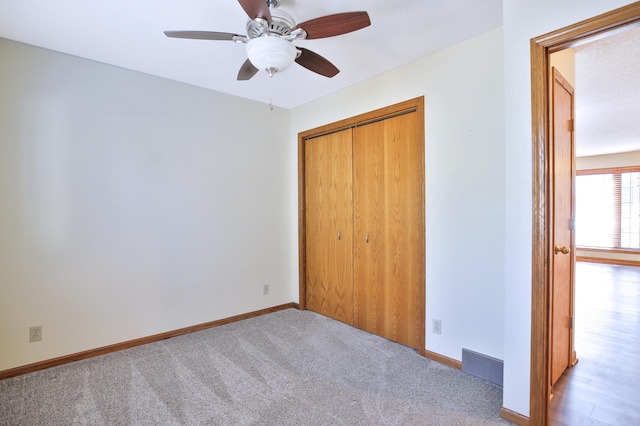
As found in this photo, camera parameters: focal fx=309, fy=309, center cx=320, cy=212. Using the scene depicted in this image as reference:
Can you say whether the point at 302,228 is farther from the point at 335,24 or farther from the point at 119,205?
the point at 335,24

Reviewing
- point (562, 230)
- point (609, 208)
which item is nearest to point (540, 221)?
point (562, 230)

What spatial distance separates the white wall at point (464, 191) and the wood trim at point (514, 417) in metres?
0.47

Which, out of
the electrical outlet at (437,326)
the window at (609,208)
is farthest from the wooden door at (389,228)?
the window at (609,208)

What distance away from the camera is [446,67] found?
8.02 feet

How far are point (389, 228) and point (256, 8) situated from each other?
2.03 meters

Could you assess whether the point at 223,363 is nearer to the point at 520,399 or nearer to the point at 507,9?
the point at 520,399

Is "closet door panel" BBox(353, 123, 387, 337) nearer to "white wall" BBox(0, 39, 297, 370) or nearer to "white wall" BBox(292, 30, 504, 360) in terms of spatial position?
"white wall" BBox(292, 30, 504, 360)

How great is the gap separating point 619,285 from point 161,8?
692cm

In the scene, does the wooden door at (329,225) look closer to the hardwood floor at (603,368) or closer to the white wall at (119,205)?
the white wall at (119,205)

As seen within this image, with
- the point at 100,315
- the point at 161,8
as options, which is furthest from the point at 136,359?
the point at 161,8

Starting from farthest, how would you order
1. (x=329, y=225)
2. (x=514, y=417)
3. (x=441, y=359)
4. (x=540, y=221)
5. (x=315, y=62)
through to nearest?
(x=329, y=225) < (x=441, y=359) < (x=315, y=62) < (x=514, y=417) < (x=540, y=221)

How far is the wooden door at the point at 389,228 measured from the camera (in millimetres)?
2664

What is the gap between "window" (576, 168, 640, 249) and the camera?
667 centimetres

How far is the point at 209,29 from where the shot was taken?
7.01ft
